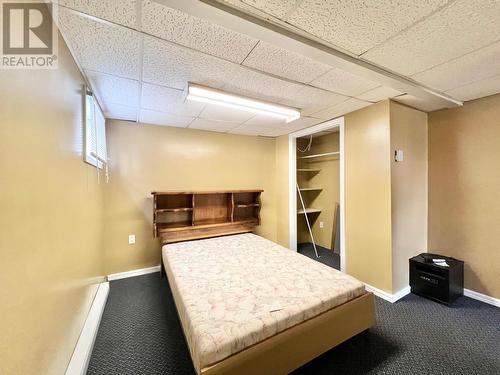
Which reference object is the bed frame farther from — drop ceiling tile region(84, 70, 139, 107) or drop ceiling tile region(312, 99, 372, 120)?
drop ceiling tile region(84, 70, 139, 107)

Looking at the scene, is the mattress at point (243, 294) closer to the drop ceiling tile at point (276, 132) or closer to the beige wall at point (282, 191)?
the beige wall at point (282, 191)

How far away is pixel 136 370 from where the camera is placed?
62.2 inches

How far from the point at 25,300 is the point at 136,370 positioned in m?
1.08

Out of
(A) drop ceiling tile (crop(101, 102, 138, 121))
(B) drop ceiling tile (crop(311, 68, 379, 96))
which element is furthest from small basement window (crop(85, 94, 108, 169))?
(B) drop ceiling tile (crop(311, 68, 379, 96))

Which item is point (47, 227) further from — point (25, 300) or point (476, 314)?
point (476, 314)

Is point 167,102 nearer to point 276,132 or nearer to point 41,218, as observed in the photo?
point 41,218

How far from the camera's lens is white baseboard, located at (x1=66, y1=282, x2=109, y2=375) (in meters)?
1.46

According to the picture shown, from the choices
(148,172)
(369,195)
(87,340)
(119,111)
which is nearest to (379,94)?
(369,195)

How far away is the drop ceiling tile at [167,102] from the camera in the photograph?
2143 mm

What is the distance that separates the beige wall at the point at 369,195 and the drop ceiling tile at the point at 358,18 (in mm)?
Result: 1341

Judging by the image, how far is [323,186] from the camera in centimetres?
453

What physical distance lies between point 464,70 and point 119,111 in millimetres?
3571

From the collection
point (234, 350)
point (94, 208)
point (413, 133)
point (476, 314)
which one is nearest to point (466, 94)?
point (413, 133)

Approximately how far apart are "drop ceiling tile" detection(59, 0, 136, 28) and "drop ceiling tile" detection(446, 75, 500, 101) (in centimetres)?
290
